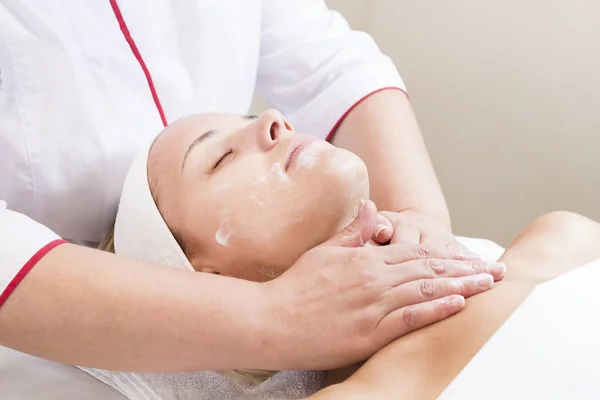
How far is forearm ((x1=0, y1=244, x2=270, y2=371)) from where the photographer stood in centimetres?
88

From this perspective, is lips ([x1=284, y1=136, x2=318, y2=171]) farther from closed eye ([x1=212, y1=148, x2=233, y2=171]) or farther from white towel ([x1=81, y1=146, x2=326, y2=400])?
white towel ([x1=81, y1=146, x2=326, y2=400])

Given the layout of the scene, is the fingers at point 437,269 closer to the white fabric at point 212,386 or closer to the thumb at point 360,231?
the thumb at point 360,231

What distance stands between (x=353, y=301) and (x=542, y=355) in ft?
0.75

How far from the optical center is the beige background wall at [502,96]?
197 centimetres

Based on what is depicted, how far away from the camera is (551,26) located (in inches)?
78.1

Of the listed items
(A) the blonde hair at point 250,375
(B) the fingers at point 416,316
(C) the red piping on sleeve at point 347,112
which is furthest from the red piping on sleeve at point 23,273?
(C) the red piping on sleeve at point 347,112

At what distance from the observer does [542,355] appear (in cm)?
80

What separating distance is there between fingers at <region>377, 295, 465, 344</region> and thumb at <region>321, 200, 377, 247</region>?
0.11 meters

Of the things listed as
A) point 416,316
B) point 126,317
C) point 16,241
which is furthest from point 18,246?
point 416,316

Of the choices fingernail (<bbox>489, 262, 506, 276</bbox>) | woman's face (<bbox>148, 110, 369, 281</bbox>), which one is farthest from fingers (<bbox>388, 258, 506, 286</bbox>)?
woman's face (<bbox>148, 110, 369, 281</bbox>)

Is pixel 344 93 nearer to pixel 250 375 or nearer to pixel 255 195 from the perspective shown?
pixel 255 195

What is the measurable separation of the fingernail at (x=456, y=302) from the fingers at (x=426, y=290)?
1 cm

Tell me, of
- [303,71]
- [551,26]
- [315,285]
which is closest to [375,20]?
[551,26]

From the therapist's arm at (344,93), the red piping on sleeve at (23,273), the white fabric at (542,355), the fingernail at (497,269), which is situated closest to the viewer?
the white fabric at (542,355)
